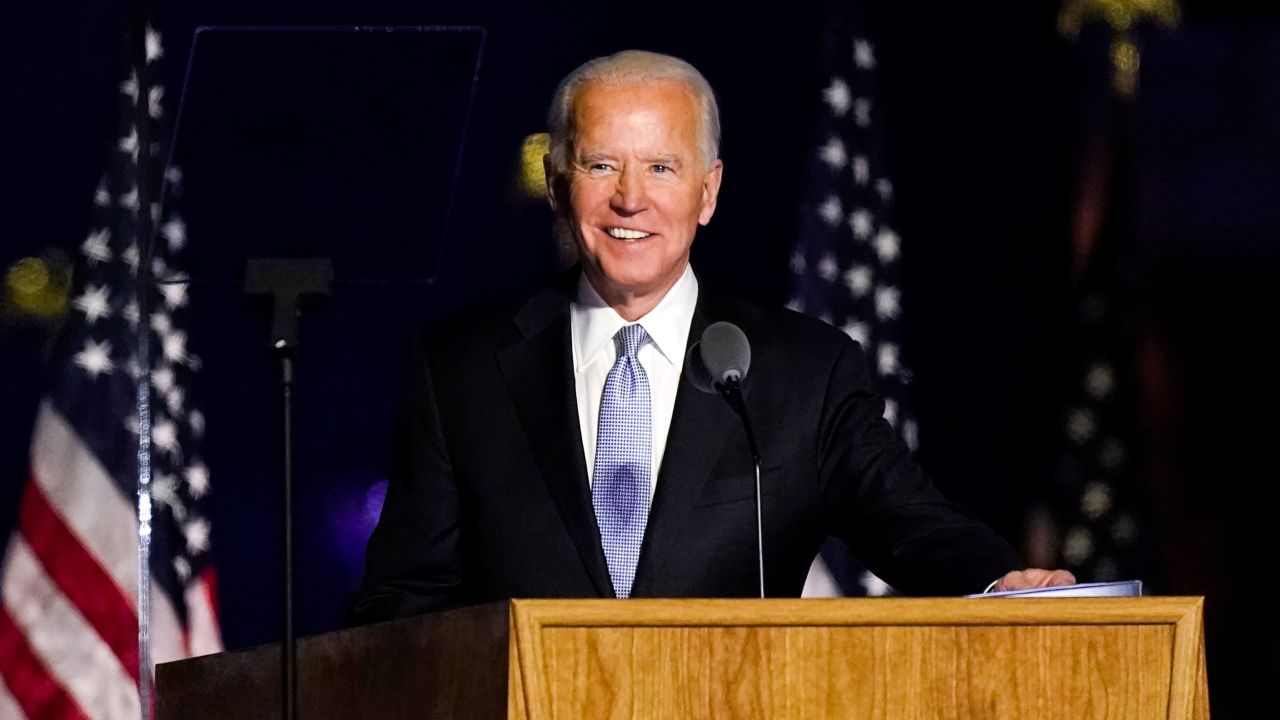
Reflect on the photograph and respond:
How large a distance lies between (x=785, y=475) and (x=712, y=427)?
138 millimetres

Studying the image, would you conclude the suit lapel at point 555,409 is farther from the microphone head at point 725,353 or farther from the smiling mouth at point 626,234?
the microphone head at point 725,353

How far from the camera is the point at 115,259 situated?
13.9 feet

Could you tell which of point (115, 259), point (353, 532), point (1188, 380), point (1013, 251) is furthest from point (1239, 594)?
point (115, 259)

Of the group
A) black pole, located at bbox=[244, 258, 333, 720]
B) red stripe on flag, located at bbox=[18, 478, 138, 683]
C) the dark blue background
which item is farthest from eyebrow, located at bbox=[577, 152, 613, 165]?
red stripe on flag, located at bbox=[18, 478, 138, 683]

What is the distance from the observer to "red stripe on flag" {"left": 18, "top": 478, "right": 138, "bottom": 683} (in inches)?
163

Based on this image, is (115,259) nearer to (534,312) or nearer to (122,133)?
(122,133)

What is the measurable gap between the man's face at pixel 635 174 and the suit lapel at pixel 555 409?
138 millimetres

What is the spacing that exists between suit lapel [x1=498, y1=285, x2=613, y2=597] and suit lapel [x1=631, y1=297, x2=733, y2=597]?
6 cm

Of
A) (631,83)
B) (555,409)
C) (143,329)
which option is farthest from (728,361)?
(143,329)

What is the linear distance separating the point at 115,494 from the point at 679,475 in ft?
7.61

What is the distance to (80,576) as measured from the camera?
414 centimetres

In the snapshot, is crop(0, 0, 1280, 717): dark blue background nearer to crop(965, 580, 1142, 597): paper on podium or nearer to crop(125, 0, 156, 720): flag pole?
crop(125, 0, 156, 720): flag pole

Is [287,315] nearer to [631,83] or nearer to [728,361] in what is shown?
[728,361]

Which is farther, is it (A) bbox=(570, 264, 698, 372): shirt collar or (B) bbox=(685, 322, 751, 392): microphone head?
(A) bbox=(570, 264, 698, 372): shirt collar
